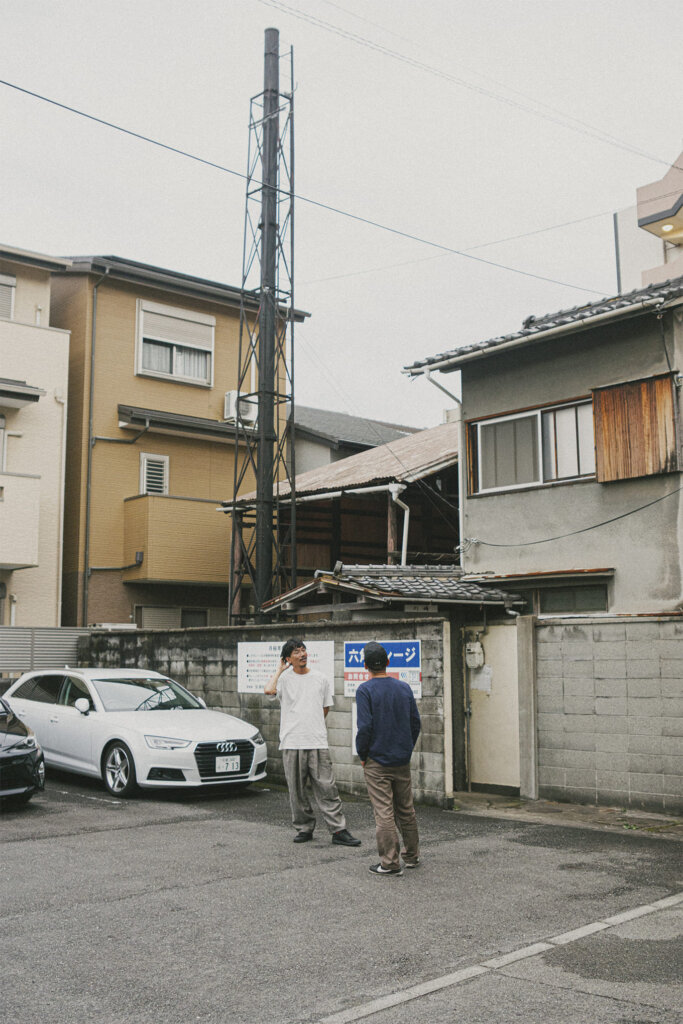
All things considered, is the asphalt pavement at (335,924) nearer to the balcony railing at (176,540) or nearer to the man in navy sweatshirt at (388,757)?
the man in navy sweatshirt at (388,757)

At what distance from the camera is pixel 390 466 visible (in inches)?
719

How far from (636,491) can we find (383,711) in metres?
6.38

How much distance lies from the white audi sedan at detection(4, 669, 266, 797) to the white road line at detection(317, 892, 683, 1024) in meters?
5.72

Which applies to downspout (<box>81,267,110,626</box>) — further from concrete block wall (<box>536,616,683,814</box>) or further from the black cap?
the black cap

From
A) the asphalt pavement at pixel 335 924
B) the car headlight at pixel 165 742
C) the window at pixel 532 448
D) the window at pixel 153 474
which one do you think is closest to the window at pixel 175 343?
the window at pixel 153 474

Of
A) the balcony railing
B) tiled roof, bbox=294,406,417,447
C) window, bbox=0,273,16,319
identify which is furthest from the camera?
tiled roof, bbox=294,406,417,447

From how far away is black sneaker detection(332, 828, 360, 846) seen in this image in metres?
8.64

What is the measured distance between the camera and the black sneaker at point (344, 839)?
864cm

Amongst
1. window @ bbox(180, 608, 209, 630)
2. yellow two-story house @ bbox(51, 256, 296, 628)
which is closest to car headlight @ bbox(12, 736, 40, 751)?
yellow two-story house @ bbox(51, 256, 296, 628)

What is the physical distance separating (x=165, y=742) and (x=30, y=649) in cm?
671

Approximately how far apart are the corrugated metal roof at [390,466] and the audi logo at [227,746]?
6.47 metres

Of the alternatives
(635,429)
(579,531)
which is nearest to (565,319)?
(635,429)

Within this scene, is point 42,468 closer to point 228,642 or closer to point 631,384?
point 228,642

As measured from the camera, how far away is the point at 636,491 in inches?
502
